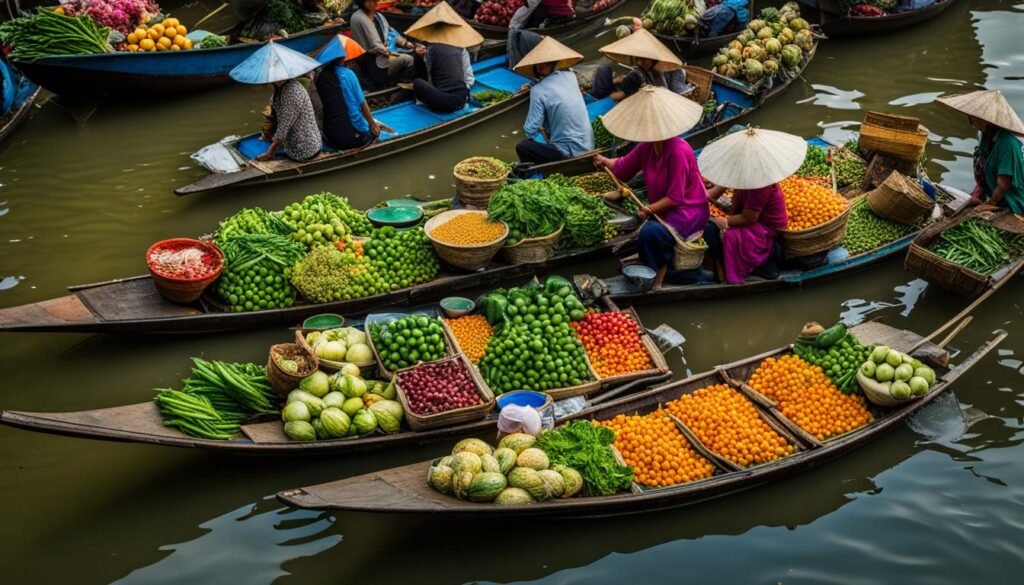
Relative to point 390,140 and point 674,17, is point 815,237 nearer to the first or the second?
point 390,140

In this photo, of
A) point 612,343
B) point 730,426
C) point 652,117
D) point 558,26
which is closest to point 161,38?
point 558,26

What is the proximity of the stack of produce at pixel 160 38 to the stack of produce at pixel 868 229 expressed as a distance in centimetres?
728

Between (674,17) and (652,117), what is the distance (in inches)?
170

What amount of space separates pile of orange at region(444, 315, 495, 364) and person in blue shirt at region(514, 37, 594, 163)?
238cm

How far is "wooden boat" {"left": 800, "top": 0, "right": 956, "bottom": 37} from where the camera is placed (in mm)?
10805

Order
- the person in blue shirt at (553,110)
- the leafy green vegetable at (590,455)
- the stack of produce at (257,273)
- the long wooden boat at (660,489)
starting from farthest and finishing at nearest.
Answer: the person in blue shirt at (553,110), the stack of produce at (257,273), the leafy green vegetable at (590,455), the long wooden boat at (660,489)

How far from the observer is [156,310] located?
242 inches

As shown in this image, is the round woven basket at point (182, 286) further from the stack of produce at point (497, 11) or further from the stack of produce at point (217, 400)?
the stack of produce at point (497, 11)

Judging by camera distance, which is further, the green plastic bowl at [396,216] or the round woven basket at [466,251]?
the green plastic bowl at [396,216]

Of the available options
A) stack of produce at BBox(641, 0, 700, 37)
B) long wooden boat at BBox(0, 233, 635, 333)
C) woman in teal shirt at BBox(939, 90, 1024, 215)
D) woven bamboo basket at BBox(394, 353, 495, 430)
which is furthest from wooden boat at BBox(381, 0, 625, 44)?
woven bamboo basket at BBox(394, 353, 495, 430)

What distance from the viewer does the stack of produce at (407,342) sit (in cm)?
557

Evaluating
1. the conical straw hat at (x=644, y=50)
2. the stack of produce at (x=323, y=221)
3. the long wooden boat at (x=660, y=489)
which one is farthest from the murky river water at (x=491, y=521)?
the conical straw hat at (x=644, y=50)

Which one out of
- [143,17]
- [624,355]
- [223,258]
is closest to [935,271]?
[624,355]

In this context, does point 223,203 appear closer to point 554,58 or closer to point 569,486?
point 554,58
